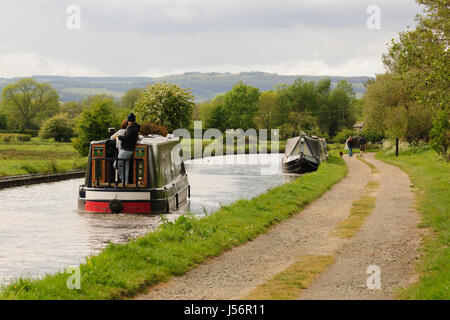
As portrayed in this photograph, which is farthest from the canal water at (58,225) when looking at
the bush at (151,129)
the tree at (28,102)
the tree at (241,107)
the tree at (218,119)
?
the tree at (28,102)

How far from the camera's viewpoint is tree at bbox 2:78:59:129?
108625mm

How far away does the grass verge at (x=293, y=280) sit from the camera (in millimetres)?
6758

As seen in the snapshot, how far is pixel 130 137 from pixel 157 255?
758cm

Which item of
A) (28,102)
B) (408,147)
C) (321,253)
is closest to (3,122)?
(28,102)

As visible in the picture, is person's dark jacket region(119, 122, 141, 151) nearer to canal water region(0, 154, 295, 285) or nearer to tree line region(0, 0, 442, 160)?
canal water region(0, 154, 295, 285)

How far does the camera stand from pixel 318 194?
19.1 m

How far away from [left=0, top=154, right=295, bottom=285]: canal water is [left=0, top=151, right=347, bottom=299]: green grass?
54.8 inches

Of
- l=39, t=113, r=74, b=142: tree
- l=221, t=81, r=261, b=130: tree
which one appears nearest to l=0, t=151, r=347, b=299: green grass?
l=39, t=113, r=74, b=142: tree

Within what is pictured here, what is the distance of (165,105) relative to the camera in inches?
1855

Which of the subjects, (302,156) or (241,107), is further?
(241,107)

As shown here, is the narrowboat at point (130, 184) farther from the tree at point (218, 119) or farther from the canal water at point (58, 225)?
the tree at point (218, 119)

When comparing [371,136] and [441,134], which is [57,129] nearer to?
[371,136]
